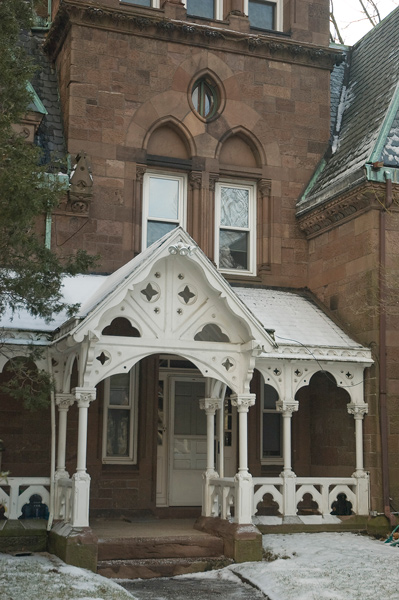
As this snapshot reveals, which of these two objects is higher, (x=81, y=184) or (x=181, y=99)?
(x=181, y=99)

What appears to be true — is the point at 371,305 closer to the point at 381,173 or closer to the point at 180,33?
the point at 381,173

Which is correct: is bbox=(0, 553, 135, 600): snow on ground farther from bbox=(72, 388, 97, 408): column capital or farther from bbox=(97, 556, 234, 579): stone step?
bbox=(72, 388, 97, 408): column capital

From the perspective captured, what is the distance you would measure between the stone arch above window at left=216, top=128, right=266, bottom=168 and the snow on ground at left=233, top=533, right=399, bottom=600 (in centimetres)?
718

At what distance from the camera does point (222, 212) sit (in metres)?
16.9

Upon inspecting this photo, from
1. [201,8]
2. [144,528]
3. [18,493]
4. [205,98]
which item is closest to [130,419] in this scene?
[144,528]

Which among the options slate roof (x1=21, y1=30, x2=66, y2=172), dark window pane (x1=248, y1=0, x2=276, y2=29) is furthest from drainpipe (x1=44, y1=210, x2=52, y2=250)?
dark window pane (x1=248, y1=0, x2=276, y2=29)

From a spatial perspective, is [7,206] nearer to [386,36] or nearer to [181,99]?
[181,99]

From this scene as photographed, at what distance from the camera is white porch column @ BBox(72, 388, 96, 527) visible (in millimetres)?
11586

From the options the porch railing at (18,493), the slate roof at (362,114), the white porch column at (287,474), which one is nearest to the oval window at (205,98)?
the slate roof at (362,114)

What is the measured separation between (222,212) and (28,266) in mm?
6992

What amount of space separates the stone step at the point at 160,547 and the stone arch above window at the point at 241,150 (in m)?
7.54

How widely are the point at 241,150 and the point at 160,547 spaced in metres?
8.17

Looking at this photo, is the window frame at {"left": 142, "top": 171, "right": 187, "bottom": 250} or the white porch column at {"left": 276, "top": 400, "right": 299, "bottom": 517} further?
the window frame at {"left": 142, "top": 171, "right": 187, "bottom": 250}

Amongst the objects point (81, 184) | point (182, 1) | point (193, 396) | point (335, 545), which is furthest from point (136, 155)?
point (335, 545)
